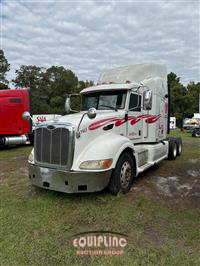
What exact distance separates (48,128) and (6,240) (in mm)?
1989

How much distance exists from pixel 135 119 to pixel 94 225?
3.06m

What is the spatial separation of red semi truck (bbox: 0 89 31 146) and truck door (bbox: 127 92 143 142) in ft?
25.1

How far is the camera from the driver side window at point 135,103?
511cm

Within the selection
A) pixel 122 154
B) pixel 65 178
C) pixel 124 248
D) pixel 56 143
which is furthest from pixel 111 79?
pixel 124 248

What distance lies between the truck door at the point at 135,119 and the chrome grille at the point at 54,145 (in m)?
1.96

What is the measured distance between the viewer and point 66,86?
161ft

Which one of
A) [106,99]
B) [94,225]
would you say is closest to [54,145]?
[94,225]

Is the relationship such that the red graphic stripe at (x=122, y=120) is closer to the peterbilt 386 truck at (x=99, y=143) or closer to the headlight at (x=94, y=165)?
the peterbilt 386 truck at (x=99, y=143)

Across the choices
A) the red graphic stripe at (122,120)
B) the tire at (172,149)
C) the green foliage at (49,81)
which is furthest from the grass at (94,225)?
the green foliage at (49,81)

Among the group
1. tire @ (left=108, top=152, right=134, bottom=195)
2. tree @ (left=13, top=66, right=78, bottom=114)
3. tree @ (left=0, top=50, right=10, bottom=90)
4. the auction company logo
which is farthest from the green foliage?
the auction company logo

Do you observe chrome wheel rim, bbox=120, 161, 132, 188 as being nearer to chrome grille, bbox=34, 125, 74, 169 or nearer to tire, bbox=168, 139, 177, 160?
chrome grille, bbox=34, 125, 74, 169

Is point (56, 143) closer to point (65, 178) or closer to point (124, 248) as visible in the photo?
point (65, 178)

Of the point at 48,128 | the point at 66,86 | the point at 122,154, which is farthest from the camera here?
the point at 66,86

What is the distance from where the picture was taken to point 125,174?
14.4 ft
